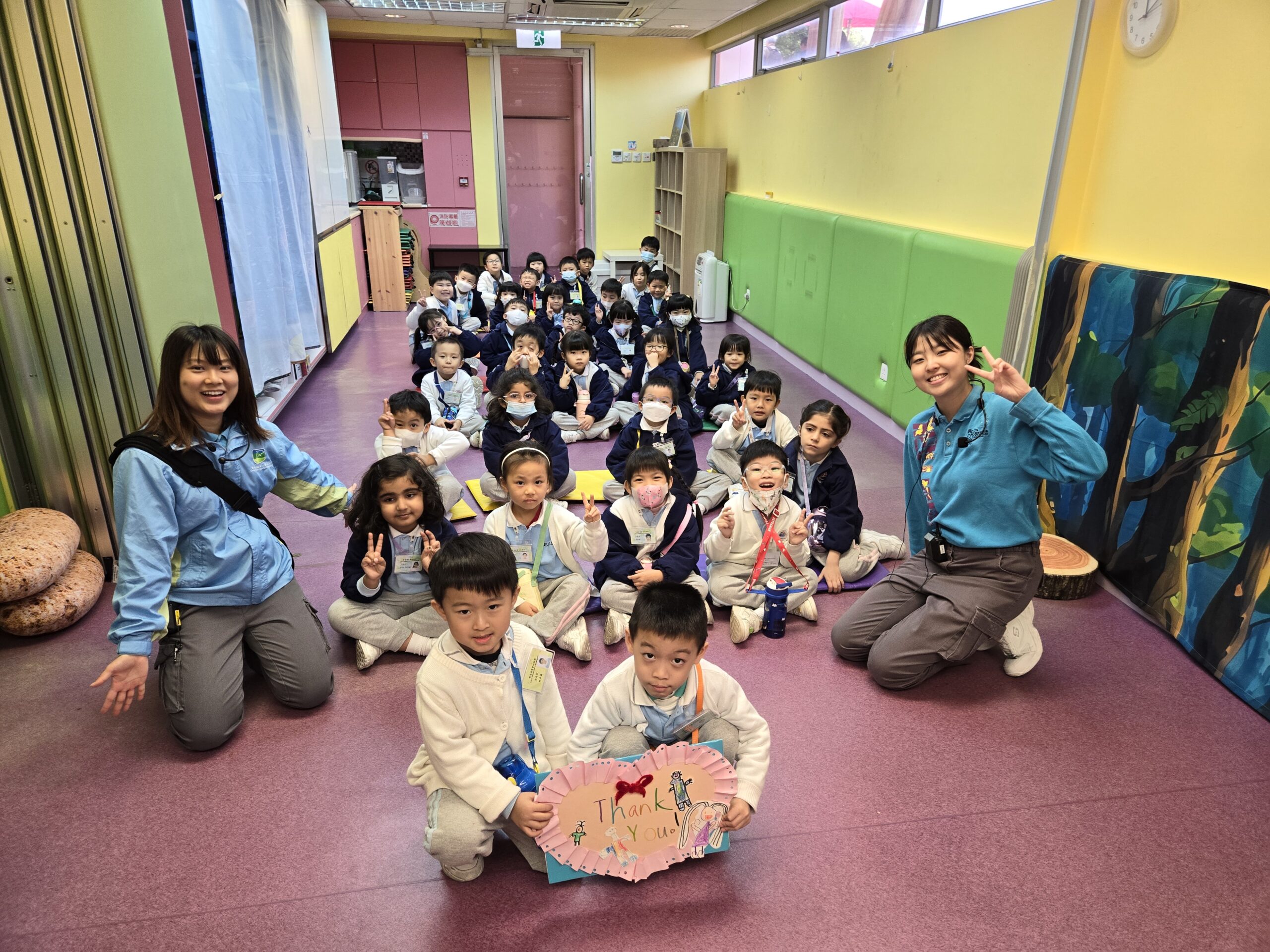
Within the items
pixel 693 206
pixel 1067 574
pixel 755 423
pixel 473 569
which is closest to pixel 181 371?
pixel 473 569

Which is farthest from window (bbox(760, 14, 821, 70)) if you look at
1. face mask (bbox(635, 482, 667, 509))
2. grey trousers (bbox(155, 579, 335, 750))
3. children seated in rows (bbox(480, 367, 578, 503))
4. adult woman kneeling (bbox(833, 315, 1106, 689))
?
grey trousers (bbox(155, 579, 335, 750))

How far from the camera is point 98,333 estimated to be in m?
3.16

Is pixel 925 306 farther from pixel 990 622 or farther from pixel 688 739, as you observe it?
pixel 688 739

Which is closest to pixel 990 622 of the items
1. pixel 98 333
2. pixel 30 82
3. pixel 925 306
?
pixel 925 306

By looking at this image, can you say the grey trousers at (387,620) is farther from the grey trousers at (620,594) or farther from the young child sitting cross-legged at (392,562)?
the grey trousers at (620,594)

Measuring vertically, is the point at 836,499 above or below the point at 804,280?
below

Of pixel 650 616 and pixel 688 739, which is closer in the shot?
pixel 650 616

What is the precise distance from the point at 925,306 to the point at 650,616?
354 centimetres

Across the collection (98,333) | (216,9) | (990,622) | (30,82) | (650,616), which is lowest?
(990,622)

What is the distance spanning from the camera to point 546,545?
3031 millimetres

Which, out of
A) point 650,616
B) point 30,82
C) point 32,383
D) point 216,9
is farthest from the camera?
point 216,9

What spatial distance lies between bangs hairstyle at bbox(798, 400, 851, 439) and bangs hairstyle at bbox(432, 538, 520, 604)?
171 centimetres

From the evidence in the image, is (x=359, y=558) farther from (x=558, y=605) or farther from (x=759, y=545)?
(x=759, y=545)

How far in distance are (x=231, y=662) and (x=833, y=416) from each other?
2403mm
